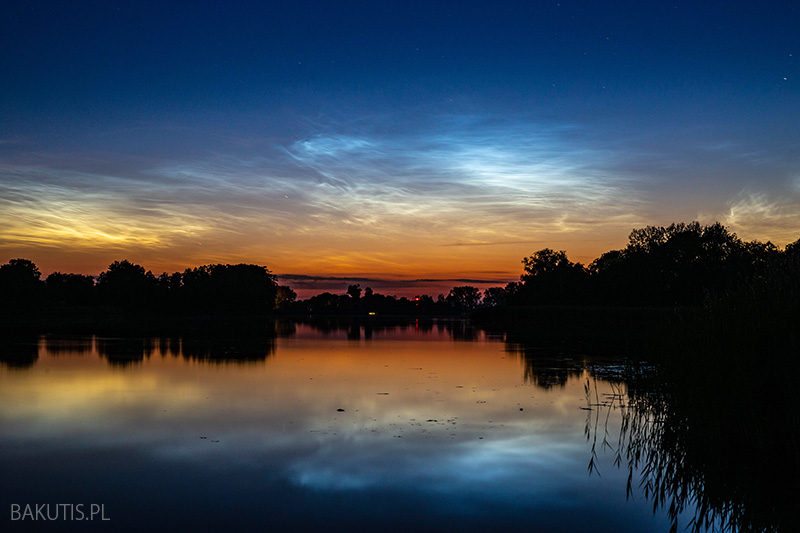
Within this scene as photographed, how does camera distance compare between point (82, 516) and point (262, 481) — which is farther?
point (262, 481)

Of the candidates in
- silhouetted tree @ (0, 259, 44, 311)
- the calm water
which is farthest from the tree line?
the calm water

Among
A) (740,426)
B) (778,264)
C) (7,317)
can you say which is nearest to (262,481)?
(740,426)

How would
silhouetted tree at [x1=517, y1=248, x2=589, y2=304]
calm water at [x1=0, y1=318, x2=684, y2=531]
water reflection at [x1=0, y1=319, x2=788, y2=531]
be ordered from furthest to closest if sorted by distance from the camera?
1. silhouetted tree at [x1=517, y1=248, x2=589, y2=304]
2. water reflection at [x1=0, y1=319, x2=788, y2=531]
3. calm water at [x1=0, y1=318, x2=684, y2=531]

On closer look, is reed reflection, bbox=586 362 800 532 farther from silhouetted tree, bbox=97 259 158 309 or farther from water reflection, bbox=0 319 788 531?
silhouetted tree, bbox=97 259 158 309

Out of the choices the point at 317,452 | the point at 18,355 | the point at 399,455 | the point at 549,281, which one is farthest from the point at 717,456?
the point at 549,281

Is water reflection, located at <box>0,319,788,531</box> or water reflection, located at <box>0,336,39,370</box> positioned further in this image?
water reflection, located at <box>0,336,39,370</box>

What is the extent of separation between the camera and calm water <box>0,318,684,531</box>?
779 cm

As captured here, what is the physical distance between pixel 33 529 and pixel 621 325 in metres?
58.1

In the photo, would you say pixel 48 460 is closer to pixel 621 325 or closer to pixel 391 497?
pixel 391 497

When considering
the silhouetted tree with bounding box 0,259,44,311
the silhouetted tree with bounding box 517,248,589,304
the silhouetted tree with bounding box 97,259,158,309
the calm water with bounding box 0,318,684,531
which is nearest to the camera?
the calm water with bounding box 0,318,684,531

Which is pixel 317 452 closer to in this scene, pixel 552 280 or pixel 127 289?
pixel 552 280

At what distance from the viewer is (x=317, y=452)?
10.8 m

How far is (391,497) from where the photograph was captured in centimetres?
841

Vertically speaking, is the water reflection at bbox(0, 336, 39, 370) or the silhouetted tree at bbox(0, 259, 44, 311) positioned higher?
the silhouetted tree at bbox(0, 259, 44, 311)
